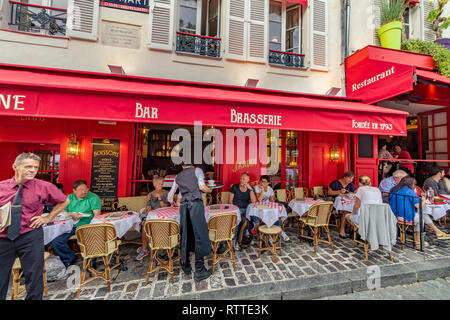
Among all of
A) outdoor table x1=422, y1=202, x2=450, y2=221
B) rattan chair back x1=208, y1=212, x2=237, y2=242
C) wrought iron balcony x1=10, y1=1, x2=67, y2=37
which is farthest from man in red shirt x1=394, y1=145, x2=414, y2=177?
wrought iron balcony x1=10, y1=1, x2=67, y2=37

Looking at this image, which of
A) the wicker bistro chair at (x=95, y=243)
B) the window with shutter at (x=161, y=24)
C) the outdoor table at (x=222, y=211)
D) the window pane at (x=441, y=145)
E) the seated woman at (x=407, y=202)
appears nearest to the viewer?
the wicker bistro chair at (x=95, y=243)

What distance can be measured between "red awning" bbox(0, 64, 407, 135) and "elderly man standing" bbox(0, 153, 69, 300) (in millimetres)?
809

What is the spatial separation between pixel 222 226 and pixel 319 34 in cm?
651

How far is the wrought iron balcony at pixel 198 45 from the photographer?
4.97 m

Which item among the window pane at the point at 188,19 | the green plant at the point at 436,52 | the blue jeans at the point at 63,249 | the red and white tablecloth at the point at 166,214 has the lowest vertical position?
the blue jeans at the point at 63,249

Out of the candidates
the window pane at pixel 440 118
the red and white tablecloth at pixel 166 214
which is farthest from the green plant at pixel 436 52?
the red and white tablecloth at pixel 166 214

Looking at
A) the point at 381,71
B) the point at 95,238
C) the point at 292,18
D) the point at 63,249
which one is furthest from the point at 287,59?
the point at 63,249

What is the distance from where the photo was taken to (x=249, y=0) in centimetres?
527

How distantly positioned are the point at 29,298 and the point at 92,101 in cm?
265

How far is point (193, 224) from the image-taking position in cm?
307

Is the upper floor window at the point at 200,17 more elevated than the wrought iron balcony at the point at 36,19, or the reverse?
the upper floor window at the point at 200,17

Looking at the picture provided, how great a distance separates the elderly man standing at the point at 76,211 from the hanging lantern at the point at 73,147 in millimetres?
1413

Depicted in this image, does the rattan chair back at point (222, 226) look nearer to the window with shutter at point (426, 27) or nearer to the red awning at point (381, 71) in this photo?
the red awning at point (381, 71)
